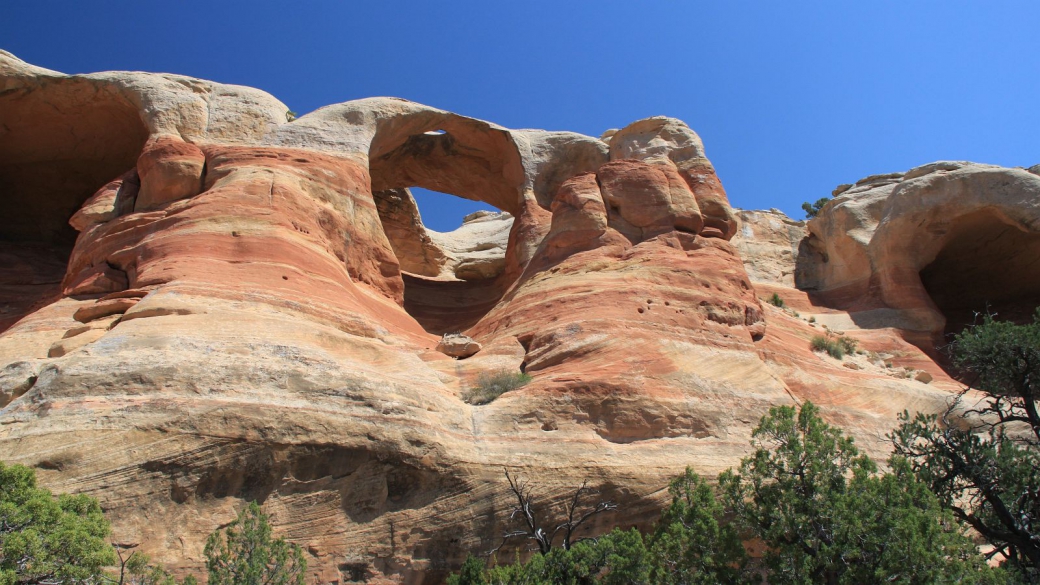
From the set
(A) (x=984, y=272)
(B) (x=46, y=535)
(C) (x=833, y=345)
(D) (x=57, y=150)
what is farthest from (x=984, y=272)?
(D) (x=57, y=150)

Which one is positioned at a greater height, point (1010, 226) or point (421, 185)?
point (421, 185)

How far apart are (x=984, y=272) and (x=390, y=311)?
1769cm

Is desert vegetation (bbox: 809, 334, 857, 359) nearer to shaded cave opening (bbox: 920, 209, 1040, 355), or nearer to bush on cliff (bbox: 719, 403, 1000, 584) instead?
shaded cave opening (bbox: 920, 209, 1040, 355)

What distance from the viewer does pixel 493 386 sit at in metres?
14.1

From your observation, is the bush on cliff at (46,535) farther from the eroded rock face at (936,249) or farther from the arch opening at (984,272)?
the arch opening at (984,272)

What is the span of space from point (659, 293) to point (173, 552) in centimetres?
1017

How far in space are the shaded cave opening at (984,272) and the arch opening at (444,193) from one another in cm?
1247

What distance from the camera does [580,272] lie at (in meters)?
18.1

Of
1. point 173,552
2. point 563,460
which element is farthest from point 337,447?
point 563,460

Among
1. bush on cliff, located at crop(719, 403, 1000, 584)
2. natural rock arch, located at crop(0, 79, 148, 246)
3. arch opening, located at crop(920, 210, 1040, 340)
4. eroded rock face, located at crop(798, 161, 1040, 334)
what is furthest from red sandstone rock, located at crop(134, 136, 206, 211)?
arch opening, located at crop(920, 210, 1040, 340)

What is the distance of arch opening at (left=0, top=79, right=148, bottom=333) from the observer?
20.5 metres

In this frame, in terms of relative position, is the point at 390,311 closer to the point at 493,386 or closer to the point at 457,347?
the point at 457,347

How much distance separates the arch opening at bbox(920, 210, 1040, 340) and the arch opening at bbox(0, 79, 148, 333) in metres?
21.9

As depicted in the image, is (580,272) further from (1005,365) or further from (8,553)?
(8,553)
